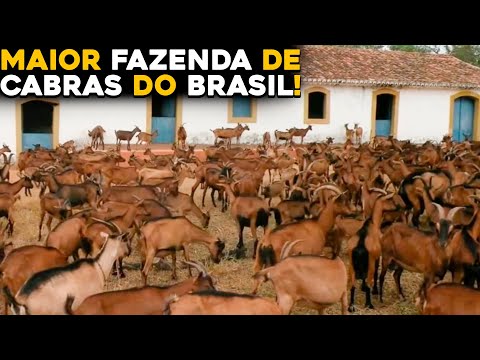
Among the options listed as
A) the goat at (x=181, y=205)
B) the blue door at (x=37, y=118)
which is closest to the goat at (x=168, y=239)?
the goat at (x=181, y=205)

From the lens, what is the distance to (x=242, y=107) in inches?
900

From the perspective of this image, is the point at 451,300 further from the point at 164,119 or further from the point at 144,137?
the point at 164,119

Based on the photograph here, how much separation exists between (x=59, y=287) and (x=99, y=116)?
16.1 metres

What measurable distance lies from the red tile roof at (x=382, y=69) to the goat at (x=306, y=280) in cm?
1730

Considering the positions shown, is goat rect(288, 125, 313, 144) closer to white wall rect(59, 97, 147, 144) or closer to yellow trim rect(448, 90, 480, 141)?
white wall rect(59, 97, 147, 144)

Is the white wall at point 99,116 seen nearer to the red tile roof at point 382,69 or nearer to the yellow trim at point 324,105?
the yellow trim at point 324,105

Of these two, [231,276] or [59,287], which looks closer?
[59,287]

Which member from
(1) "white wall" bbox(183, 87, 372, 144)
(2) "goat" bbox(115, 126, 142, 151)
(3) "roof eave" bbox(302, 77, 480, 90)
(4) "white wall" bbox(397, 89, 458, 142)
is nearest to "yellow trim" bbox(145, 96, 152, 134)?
(2) "goat" bbox(115, 126, 142, 151)

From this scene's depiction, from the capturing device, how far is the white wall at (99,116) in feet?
67.6

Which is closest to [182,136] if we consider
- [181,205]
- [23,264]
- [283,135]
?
[283,135]

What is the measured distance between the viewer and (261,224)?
31.3 ft

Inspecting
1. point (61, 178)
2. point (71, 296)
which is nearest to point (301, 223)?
point (71, 296)

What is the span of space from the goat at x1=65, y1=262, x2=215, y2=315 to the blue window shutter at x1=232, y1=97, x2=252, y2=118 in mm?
17365
